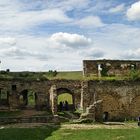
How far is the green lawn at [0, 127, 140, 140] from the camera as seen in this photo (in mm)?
31203

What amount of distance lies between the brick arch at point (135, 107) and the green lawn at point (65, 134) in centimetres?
1034

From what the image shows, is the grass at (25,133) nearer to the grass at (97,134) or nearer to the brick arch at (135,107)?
the grass at (97,134)

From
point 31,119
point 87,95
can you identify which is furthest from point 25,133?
point 87,95

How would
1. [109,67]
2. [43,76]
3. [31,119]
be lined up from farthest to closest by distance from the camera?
[109,67] → [43,76] → [31,119]

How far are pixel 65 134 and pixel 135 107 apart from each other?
14113mm

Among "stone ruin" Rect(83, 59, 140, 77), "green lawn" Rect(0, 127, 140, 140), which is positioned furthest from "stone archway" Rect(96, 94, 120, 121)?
"green lawn" Rect(0, 127, 140, 140)

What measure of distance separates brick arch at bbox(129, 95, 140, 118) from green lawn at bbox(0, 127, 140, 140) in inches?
407

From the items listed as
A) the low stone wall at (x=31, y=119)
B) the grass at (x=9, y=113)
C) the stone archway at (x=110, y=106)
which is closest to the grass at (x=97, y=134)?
the low stone wall at (x=31, y=119)

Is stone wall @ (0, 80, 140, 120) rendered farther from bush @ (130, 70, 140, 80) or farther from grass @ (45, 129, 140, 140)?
grass @ (45, 129, 140, 140)

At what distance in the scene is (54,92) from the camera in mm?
42688

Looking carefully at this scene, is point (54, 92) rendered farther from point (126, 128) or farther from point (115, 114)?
point (126, 128)

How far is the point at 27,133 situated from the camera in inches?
1286

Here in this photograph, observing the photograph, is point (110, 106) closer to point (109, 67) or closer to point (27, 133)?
point (109, 67)

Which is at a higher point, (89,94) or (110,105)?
(89,94)
